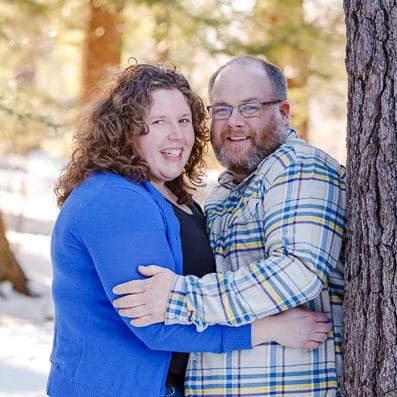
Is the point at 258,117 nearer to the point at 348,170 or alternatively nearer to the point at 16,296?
the point at 348,170

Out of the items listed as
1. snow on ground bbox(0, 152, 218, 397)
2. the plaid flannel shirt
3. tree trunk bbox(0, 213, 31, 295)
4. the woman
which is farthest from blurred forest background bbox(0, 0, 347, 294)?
the plaid flannel shirt

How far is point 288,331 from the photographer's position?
8.32 feet

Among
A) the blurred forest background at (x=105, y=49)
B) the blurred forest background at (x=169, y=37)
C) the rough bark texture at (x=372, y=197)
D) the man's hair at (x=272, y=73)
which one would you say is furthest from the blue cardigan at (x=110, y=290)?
the blurred forest background at (x=169, y=37)

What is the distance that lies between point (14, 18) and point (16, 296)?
3.69m

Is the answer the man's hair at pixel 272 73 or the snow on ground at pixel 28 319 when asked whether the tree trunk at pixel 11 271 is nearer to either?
the snow on ground at pixel 28 319

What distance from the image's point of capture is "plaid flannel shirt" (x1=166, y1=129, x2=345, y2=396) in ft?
8.03

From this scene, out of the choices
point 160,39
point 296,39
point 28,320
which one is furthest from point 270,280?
point 296,39

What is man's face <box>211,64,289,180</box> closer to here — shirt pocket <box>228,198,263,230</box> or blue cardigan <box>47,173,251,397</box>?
shirt pocket <box>228,198,263,230</box>

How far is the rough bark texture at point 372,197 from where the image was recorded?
2342 mm

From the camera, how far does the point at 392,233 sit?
92.1 inches

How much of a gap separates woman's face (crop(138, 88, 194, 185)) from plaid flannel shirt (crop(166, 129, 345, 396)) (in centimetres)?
31

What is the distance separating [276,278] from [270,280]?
0.07ft

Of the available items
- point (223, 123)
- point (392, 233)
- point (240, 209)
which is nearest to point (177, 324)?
point (240, 209)

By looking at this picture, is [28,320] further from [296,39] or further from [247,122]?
[247,122]
